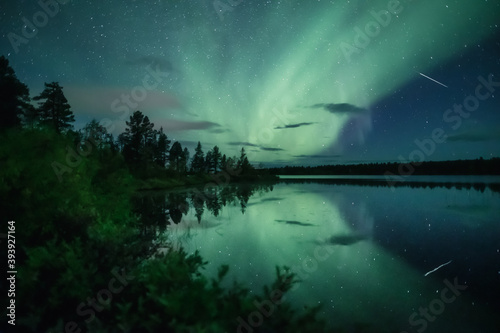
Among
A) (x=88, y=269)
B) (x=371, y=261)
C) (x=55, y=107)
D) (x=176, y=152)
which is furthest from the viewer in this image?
(x=176, y=152)

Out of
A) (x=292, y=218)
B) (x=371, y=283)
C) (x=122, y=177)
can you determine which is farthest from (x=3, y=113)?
(x=371, y=283)

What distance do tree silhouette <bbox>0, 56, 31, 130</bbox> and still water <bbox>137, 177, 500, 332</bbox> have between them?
1512 centimetres

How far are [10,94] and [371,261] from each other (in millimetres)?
30863

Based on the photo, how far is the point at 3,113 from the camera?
992 inches

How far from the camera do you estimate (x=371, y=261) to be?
1437 cm

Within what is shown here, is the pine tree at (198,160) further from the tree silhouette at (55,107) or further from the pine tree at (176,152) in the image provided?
the tree silhouette at (55,107)

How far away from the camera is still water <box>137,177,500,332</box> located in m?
9.01

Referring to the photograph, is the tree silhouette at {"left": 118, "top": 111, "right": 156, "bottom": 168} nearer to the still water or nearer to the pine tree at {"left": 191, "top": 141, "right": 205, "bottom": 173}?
the still water

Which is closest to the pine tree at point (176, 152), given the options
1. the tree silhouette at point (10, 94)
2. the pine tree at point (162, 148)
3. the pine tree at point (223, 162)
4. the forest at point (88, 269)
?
the pine tree at point (162, 148)

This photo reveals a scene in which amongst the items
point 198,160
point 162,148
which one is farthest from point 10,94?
point 198,160

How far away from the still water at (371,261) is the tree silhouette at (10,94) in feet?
49.6

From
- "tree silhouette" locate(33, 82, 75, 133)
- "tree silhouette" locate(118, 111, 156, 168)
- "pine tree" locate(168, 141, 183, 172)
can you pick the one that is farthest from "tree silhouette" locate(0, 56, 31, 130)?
"pine tree" locate(168, 141, 183, 172)

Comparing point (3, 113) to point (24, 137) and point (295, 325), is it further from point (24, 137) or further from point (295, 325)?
point (295, 325)

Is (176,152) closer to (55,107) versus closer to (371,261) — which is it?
(55,107)
